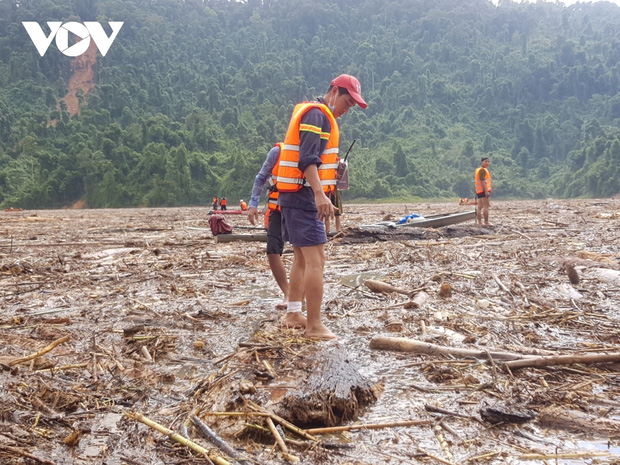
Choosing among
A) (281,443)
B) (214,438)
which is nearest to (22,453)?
(214,438)

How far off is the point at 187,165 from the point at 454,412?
160 feet

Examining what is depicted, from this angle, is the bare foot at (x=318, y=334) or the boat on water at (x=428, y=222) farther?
the boat on water at (x=428, y=222)

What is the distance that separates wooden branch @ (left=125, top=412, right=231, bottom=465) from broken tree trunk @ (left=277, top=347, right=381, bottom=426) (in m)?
0.50

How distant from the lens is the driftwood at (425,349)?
11.8ft

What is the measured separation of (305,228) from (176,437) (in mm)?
1963

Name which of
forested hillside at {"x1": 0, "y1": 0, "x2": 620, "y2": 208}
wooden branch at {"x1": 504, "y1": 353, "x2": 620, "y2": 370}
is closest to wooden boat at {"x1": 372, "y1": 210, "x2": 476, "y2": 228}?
wooden branch at {"x1": 504, "y1": 353, "x2": 620, "y2": 370}

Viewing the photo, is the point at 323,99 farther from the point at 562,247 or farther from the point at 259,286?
the point at 562,247

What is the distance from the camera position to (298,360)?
3.54 m

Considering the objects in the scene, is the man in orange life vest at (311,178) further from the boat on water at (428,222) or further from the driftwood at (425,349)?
the boat on water at (428,222)

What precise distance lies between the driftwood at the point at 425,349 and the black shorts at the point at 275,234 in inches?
66.1

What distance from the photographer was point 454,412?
9.50 ft

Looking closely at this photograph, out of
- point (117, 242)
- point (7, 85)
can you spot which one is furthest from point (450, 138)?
point (117, 242)

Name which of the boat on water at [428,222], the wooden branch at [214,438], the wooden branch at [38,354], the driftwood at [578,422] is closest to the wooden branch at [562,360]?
the driftwood at [578,422]

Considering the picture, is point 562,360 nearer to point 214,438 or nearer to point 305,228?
point 305,228
